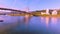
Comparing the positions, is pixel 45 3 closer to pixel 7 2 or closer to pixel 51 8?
pixel 51 8

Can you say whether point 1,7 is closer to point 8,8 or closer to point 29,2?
point 8,8

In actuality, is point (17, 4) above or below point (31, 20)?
above

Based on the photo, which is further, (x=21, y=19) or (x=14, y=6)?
(x=21, y=19)

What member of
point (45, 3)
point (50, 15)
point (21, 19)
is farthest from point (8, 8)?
point (50, 15)

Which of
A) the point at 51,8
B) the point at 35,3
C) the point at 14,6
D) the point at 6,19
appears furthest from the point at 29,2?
the point at 6,19

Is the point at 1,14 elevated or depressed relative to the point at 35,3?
depressed

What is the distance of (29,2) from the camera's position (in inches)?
106

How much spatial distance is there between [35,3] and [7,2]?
593 millimetres

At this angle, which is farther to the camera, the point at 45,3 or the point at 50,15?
the point at 50,15

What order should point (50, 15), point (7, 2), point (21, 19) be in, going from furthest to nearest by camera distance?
point (21, 19) → point (50, 15) → point (7, 2)

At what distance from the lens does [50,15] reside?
117 inches

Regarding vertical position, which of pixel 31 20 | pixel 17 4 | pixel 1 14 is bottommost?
pixel 31 20

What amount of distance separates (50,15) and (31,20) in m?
0.49

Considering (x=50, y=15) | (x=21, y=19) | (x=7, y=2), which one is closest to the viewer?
(x=7, y=2)
